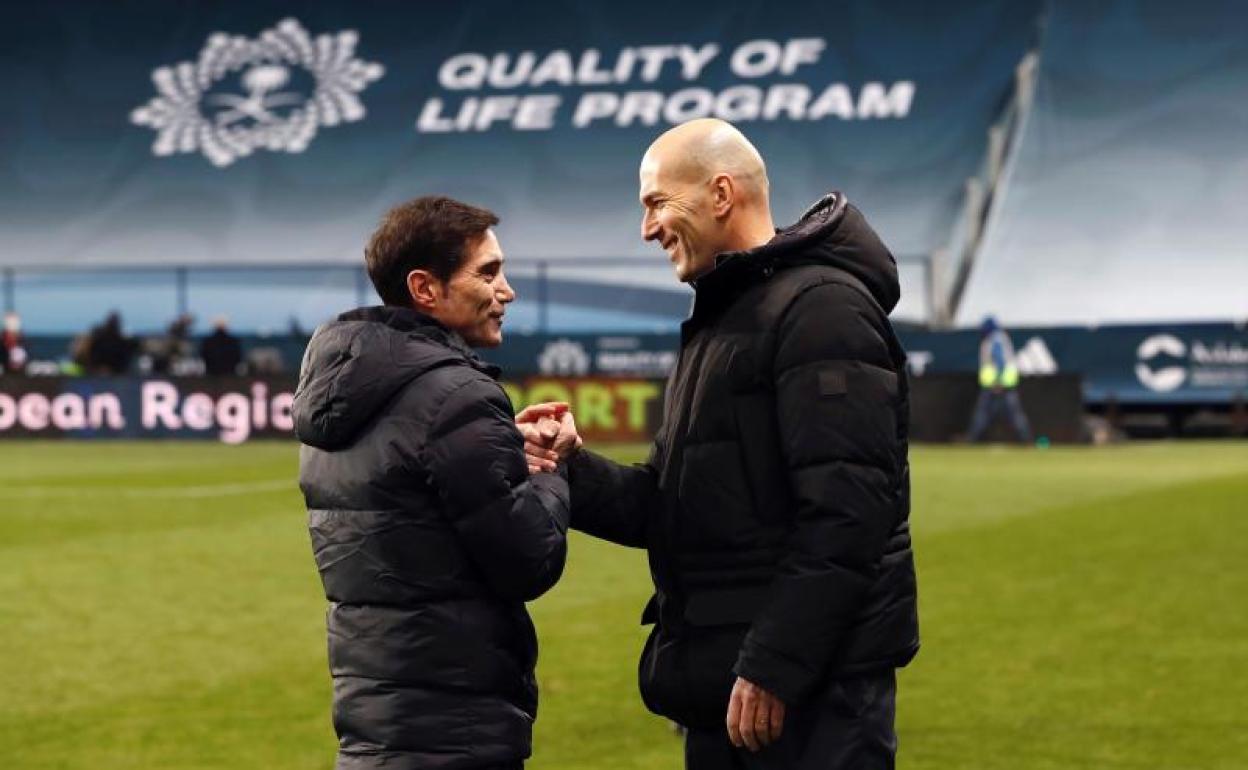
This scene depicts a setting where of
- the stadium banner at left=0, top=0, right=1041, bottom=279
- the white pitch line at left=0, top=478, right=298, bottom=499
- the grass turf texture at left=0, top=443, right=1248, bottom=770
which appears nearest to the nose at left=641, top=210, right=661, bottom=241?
the grass turf texture at left=0, top=443, right=1248, bottom=770

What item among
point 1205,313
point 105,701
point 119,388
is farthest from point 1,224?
point 105,701

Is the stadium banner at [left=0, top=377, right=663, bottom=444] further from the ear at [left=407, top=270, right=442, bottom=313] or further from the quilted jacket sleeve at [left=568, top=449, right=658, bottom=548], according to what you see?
the ear at [left=407, top=270, right=442, bottom=313]

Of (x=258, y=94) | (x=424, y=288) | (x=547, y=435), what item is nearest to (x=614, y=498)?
(x=547, y=435)

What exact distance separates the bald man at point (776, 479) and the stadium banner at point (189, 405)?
976 inches

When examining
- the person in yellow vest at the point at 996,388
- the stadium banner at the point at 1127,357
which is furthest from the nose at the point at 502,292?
the stadium banner at the point at 1127,357

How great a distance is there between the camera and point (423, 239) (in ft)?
14.2

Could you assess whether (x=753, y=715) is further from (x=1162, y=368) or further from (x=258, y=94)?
(x=258, y=94)

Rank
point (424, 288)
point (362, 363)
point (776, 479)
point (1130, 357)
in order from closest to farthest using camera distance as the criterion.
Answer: point (776, 479), point (362, 363), point (424, 288), point (1130, 357)

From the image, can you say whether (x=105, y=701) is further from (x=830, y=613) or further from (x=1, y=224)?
(x=1, y=224)

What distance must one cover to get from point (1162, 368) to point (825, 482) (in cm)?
2946

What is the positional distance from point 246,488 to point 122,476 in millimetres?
2449

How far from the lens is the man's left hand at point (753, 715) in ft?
13.4

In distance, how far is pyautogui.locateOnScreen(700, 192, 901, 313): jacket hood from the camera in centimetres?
418

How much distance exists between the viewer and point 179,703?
361 inches
